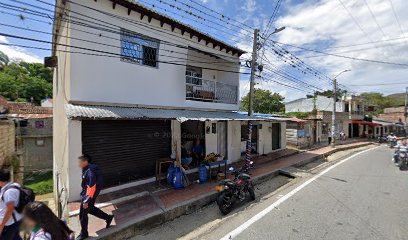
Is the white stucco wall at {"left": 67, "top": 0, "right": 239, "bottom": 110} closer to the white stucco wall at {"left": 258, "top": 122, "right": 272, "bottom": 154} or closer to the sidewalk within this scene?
the sidewalk

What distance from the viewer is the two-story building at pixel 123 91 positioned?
6.62 meters

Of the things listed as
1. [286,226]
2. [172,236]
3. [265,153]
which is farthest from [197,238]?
[265,153]

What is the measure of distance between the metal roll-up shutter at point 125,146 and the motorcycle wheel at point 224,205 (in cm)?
354

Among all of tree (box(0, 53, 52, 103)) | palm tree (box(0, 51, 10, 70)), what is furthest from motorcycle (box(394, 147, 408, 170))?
palm tree (box(0, 51, 10, 70))

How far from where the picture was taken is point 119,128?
7.58 metres

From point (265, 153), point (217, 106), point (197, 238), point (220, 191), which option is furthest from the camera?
point (265, 153)

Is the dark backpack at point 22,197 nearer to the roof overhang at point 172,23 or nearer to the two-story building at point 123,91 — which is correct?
the two-story building at point 123,91

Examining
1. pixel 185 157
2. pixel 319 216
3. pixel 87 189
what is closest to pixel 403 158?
pixel 319 216

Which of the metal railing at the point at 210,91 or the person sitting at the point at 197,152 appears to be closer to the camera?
the person sitting at the point at 197,152

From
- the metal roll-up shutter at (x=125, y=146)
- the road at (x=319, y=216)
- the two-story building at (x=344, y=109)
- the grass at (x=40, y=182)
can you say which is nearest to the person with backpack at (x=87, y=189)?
the road at (x=319, y=216)

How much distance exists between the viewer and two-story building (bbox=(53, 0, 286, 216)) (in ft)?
21.7

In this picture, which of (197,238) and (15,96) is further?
(15,96)

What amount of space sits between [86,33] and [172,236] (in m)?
6.43

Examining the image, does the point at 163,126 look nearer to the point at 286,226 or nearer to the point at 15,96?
the point at 286,226
